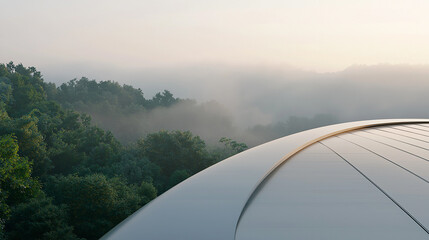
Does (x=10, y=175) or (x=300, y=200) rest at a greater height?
(x=300, y=200)

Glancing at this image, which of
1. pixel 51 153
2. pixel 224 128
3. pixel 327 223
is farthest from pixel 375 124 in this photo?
pixel 224 128

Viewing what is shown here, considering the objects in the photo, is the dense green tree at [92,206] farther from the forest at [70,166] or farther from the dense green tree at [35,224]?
the dense green tree at [35,224]

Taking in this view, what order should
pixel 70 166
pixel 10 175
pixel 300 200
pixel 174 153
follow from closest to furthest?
pixel 300 200 < pixel 10 175 < pixel 70 166 < pixel 174 153

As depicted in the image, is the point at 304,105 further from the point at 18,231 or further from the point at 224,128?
the point at 18,231

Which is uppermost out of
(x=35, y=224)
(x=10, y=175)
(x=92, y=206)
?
(x=10, y=175)

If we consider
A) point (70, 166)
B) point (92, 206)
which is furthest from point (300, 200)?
point (70, 166)

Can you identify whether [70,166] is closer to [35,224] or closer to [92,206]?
[92,206]

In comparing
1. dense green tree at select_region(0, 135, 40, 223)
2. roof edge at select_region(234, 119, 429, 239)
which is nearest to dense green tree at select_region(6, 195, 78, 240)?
dense green tree at select_region(0, 135, 40, 223)

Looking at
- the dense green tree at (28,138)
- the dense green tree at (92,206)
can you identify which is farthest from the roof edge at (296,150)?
the dense green tree at (28,138)
